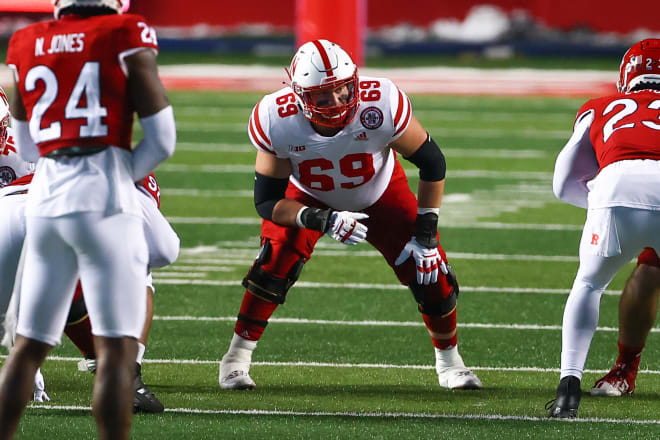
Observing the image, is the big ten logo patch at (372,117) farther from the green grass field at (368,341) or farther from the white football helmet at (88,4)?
the white football helmet at (88,4)

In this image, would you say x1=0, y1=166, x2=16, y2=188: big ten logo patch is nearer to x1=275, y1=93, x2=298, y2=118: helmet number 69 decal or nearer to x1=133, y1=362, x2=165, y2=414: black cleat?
x1=133, y1=362, x2=165, y2=414: black cleat

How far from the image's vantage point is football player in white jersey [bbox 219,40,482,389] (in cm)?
429

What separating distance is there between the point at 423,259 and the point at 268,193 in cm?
63

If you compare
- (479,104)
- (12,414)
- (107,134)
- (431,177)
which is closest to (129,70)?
(107,134)

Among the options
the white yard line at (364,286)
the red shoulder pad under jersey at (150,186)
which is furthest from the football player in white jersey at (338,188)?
the white yard line at (364,286)

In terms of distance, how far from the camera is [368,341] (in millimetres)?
5316

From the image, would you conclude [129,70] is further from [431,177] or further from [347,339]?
[347,339]

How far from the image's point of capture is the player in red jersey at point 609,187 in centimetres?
381

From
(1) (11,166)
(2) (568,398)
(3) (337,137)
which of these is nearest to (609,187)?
(2) (568,398)

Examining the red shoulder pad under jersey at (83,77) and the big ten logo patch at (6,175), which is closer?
the red shoulder pad under jersey at (83,77)

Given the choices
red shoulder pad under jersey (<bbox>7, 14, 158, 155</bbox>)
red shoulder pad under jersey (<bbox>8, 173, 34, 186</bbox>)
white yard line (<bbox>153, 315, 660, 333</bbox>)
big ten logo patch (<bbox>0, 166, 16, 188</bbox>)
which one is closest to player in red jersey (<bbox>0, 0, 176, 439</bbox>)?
red shoulder pad under jersey (<bbox>7, 14, 158, 155</bbox>)

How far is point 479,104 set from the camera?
53.5ft

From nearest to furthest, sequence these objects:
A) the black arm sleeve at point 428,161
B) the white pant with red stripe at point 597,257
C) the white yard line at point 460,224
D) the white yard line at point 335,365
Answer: the white pant with red stripe at point 597,257 < the black arm sleeve at point 428,161 < the white yard line at point 335,365 < the white yard line at point 460,224

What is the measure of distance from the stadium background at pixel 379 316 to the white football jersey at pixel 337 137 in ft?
2.60
